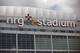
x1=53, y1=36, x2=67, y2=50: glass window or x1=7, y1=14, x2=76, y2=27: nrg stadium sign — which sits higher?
x1=7, y1=14, x2=76, y2=27: nrg stadium sign

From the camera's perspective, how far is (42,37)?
10078 mm

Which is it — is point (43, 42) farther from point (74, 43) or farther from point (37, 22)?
point (74, 43)

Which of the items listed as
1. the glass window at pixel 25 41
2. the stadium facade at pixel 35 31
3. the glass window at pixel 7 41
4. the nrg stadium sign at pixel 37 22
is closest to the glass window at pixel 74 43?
the stadium facade at pixel 35 31

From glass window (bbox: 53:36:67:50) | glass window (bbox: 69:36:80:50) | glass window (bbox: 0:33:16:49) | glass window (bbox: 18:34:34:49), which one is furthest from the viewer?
glass window (bbox: 69:36:80:50)

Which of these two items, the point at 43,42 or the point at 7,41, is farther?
the point at 43,42

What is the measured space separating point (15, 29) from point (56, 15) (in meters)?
2.21

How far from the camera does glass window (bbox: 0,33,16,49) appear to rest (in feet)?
32.0

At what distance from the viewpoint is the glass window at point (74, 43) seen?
1031 cm

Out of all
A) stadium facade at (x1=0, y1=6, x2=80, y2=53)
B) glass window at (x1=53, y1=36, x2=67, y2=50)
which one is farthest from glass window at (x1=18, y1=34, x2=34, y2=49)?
glass window at (x1=53, y1=36, x2=67, y2=50)

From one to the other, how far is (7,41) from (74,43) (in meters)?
3.38

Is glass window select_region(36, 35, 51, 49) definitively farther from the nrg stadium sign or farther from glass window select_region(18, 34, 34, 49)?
the nrg stadium sign

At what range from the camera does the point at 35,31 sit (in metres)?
10.0

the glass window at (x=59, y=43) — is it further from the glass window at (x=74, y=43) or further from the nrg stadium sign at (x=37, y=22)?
the nrg stadium sign at (x=37, y=22)

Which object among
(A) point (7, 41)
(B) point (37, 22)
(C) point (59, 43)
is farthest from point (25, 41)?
(C) point (59, 43)
